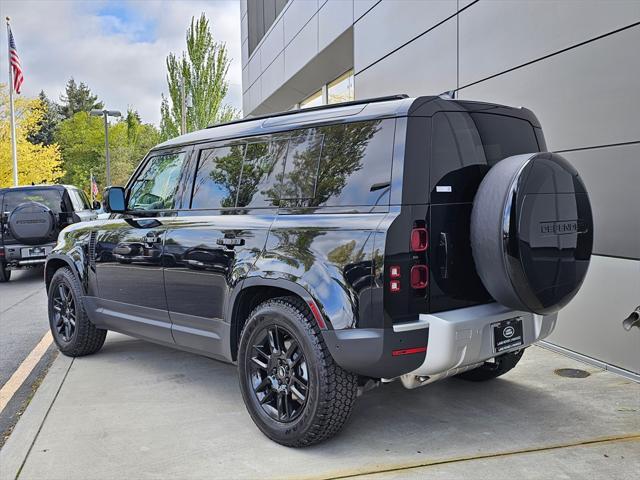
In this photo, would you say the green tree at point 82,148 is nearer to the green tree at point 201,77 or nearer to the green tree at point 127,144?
the green tree at point 127,144

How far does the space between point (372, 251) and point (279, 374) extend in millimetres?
1036

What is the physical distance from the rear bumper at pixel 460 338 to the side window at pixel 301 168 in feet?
3.42

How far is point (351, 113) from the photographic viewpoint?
11.5 ft

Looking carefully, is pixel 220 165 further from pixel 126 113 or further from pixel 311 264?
pixel 126 113

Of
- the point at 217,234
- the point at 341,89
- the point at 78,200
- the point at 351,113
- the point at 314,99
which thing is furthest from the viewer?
the point at 314,99

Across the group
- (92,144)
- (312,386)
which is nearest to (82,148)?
(92,144)

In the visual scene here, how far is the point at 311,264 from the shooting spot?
333cm

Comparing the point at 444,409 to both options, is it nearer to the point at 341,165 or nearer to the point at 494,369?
the point at 494,369

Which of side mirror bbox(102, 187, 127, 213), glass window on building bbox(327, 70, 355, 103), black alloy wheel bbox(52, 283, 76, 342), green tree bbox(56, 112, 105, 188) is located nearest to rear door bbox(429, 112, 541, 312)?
side mirror bbox(102, 187, 127, 213)

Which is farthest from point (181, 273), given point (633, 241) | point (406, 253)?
point (633, 241)

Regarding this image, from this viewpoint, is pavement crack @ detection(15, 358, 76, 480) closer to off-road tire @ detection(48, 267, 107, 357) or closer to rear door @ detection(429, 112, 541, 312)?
off-road tire @ detection(48, 267, 107, 357)

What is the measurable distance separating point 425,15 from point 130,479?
688 cm

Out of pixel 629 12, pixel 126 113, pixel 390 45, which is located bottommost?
pixel 629 12

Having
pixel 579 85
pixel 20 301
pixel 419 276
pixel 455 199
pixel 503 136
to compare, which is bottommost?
pixel 20 301
